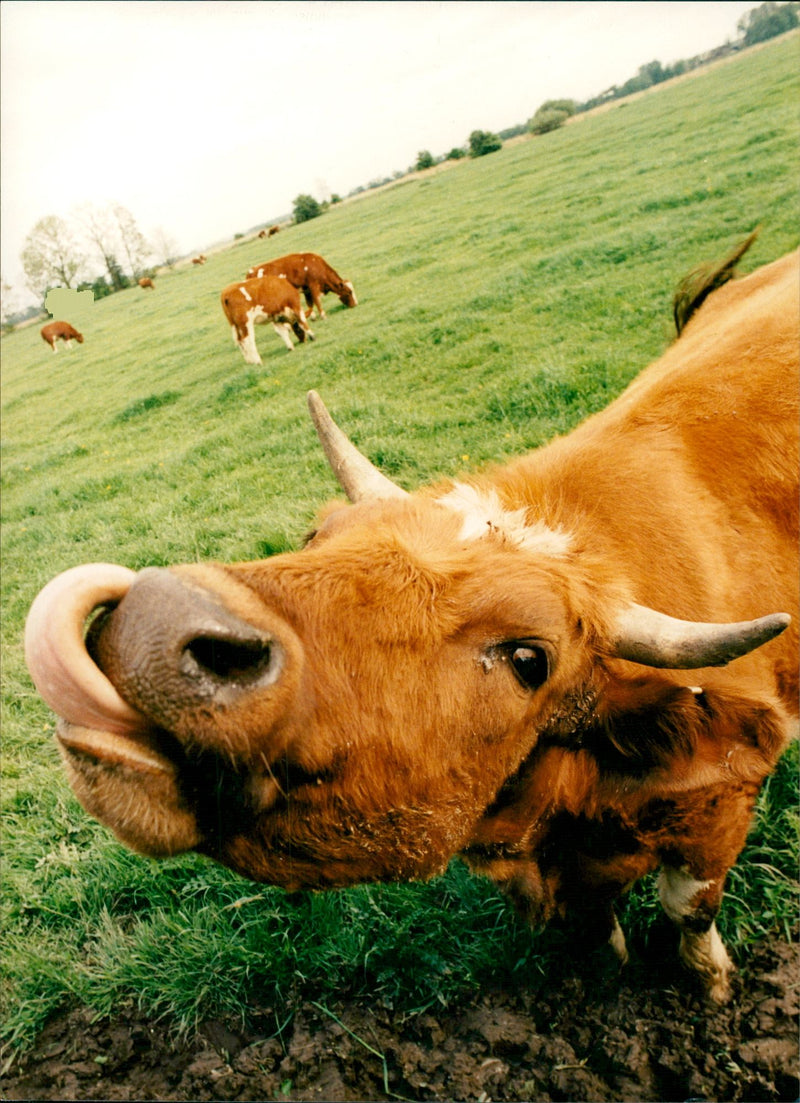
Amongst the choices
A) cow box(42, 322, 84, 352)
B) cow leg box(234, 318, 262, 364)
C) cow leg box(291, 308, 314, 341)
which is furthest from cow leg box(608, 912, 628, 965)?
cow box(42, 322, 84, 352)

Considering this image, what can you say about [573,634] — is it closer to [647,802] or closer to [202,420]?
[647,802]

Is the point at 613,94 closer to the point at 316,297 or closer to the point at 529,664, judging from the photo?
the point at 316,297

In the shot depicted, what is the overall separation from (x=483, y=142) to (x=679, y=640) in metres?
52.3

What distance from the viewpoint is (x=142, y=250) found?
63031mm

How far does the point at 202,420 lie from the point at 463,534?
10.9 meters

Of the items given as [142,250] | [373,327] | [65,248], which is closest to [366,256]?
[373,327]

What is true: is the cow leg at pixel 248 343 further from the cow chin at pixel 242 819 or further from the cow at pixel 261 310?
the cow chin at pixel 242 819

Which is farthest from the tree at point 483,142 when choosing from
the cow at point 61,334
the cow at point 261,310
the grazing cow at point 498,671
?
the grazing cow at point 498,671

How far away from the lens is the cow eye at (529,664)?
1761mm

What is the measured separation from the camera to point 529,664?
5.91 ft

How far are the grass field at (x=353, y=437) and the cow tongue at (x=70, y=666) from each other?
2055 millimetres

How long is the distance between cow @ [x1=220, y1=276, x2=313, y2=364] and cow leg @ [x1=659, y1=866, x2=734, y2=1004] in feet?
47.2

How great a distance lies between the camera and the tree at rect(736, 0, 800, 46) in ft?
102

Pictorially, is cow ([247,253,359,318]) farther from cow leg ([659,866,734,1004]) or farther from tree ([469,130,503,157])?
tree ([469,130,503,157])
